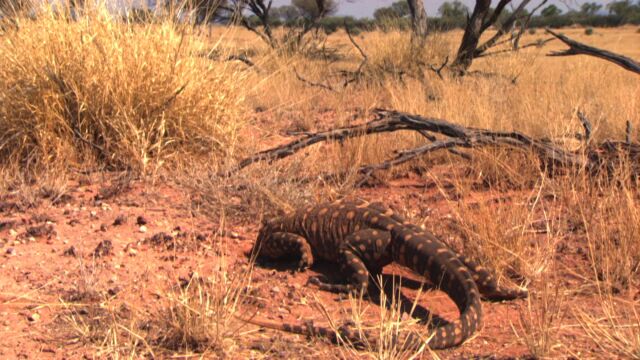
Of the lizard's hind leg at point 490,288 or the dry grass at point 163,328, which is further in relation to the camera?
the lizard's hind leg at point 490,288

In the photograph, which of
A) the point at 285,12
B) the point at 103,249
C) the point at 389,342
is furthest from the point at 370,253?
the point at 285,12

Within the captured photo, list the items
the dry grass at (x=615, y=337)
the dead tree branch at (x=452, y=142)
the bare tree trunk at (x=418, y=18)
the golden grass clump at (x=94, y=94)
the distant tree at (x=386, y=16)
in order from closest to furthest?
the dry grass at (x=615, y=337) < the dead tree branch at (x=452, y=142) < the golden grass clump at (x=94, y=94) < the bare tree trunk at (x=418, y=18) < the distant tree at (x=386, y=16)

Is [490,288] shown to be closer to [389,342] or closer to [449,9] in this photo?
[389,342]

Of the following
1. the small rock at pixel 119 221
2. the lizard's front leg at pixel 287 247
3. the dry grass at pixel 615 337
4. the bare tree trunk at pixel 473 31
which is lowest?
the lizard's front leg at pixel 287 247

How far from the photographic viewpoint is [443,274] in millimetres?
3535

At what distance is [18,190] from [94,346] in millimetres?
2395

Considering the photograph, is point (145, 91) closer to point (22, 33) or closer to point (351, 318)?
point (22, 33)

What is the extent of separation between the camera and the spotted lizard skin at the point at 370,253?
3.12 metres

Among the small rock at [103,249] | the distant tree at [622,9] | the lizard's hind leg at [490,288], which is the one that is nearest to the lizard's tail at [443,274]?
the lizard's hind leg at [490,288]

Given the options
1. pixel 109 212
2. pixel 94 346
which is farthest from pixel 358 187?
pixel 94 346

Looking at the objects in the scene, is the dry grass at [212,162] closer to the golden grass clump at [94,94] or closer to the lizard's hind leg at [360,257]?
the golden grass clump at [94,94]

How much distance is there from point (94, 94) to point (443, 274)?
141 inches

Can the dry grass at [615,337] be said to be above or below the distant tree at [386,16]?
below

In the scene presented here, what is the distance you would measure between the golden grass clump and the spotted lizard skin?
5.60 feet
